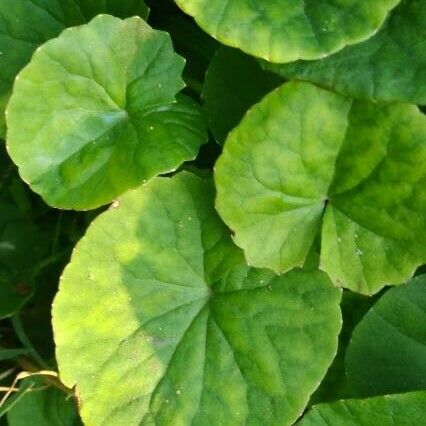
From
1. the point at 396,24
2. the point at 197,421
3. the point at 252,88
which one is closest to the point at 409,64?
the point at 396,24

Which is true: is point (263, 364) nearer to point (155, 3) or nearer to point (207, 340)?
point (207, 340)

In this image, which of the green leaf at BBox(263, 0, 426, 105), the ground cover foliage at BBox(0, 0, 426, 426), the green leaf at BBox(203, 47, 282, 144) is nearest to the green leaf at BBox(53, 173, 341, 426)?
the ground cover foliage at BBox(0, 0, 426, 426)

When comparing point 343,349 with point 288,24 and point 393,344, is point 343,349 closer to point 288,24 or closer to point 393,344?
point 393,344

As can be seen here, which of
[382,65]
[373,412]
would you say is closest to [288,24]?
[382,65]

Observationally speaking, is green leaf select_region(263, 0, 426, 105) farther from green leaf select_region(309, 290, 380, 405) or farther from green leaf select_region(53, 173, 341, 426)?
green leaf select_region(309, 290, 380, 405)

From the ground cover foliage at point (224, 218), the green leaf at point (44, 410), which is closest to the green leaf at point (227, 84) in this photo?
the ground cover foliage at point (224, 218)

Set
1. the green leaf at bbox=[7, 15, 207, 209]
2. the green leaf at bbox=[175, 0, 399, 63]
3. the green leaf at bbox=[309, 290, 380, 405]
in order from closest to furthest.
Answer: the green leaf at bbox=[175, 0, 399, 63], the green leaf at bbox=[7, 15, 207, 209], the green leaf at bbox=[309, 290, 380, 405]
